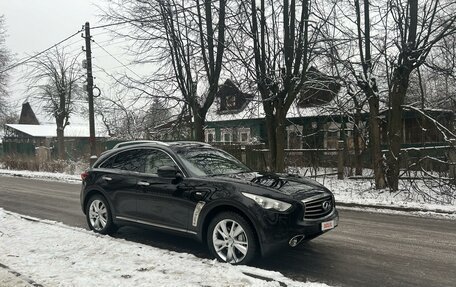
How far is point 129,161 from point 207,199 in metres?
2.05

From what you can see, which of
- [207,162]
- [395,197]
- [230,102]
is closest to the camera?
[207,162]

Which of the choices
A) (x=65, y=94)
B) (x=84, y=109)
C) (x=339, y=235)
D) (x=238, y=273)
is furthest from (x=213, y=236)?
(x=84, y=109)

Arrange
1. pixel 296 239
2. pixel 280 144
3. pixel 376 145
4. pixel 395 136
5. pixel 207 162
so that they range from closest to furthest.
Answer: pixel 296 239 < pixel 207 162 < pixel 395 136 < pixel 376 145 < pixel 280 144

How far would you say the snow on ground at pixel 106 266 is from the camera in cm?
469

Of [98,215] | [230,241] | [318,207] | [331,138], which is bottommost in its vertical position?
[230,241]

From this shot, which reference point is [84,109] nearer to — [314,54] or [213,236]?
[314,54]

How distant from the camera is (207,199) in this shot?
5.73 meters

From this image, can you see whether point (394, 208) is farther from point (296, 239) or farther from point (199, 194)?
point (199, 194)

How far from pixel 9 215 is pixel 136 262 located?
486cm

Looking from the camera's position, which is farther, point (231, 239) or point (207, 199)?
point (207, 199)

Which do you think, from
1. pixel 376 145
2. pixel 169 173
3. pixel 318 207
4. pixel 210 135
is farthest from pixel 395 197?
pixel 210 135

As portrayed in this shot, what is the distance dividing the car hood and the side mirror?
2.17ft

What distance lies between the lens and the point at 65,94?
43.7 meters

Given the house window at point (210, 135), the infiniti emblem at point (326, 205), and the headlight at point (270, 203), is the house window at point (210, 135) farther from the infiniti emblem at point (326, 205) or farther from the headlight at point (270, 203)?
the headlight at point (270, 203)
